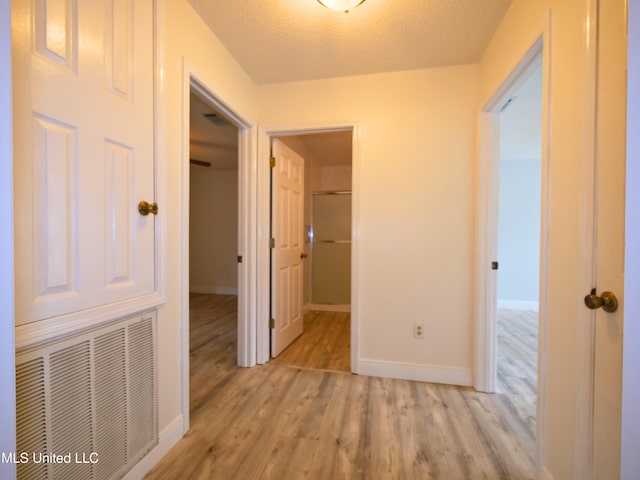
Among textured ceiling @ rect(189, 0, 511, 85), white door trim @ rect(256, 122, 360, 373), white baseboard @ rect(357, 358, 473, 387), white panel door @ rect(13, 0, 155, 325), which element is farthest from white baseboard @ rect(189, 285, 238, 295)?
white panel door @ rect(13, 0, 155, 325)

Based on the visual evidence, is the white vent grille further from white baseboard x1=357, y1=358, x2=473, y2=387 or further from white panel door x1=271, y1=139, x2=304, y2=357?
white baseboard x1=357, y1=358, x2=473, y2=387

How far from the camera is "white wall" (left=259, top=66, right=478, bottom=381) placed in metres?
2.15

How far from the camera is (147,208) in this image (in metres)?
1.27

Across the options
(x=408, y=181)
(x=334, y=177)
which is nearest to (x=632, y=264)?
(x=408, y=181)

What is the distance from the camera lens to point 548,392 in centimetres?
121

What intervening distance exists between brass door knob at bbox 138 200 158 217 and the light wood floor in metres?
1.22

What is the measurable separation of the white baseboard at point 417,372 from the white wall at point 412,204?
2 centimetres

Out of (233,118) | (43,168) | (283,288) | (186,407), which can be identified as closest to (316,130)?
(233,118)

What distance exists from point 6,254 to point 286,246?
227 cm

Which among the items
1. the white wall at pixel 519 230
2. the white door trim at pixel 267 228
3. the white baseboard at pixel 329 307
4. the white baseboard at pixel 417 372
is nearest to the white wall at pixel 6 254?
the white door trim at pixel 267 228

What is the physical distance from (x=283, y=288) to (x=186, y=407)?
51.1 inches

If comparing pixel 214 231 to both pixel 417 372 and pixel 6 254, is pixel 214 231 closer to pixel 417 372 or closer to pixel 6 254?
pixel 417 372

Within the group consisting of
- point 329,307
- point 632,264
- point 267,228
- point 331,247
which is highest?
point 267,228

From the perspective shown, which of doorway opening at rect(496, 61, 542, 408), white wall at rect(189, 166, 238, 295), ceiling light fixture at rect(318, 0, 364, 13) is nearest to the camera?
ceiling light fixture at rect(318, 0, 364, 13)
